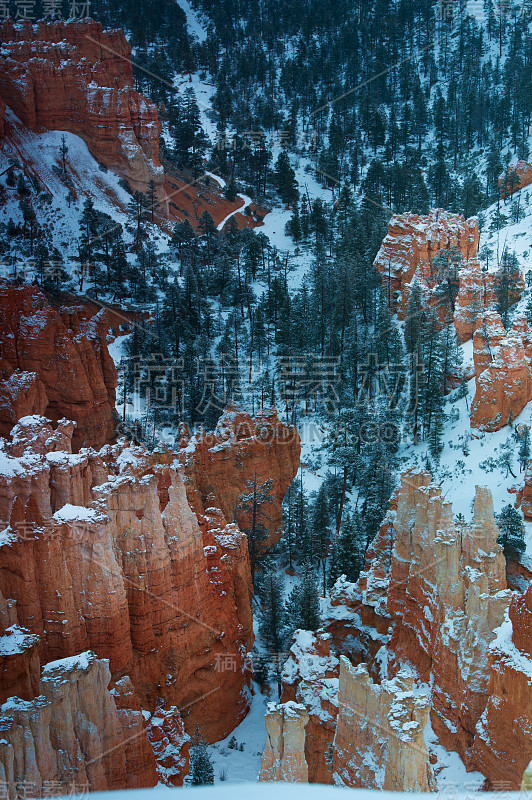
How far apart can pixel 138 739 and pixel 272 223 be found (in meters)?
75.8

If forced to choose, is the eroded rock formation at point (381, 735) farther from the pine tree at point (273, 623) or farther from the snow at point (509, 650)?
the pine tree at point (273, 623)

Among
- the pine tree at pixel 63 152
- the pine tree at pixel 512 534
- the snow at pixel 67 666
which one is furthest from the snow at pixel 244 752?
the pine tree at pixel 63 152

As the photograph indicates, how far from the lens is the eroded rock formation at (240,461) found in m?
43.8

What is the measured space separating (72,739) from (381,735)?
7829mm

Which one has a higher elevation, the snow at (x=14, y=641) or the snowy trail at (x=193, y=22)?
the snowy trail at (x=193, y=22)

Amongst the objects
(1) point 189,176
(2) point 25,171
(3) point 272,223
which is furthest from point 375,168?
(2) point 25,171

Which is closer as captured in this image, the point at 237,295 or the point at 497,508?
the point at 497,508

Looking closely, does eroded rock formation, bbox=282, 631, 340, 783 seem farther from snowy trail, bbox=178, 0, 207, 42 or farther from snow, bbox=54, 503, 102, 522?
snowy trail, bbox=178, 0, 207, 42

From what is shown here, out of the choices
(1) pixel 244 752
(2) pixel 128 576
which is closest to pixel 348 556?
(1) pixel 244 752

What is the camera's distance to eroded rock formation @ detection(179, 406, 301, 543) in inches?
1725

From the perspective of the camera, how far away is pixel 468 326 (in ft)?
188

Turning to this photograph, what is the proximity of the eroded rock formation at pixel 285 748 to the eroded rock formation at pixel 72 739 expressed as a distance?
408 centimetres

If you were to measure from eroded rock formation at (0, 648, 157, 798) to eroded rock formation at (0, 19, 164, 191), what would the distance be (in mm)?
66417

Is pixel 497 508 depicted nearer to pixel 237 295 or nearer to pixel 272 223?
pixel 237 295
